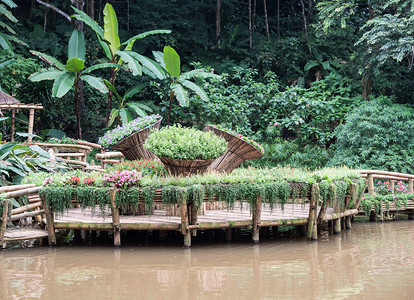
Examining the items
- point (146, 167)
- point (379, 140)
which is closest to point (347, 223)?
point (379, 140)

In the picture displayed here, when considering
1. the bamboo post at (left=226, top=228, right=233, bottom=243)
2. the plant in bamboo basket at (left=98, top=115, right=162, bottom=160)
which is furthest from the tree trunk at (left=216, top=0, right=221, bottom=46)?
the bamboo post at (left=226, top=228, right=233, bottom=243)

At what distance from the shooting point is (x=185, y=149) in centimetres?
870

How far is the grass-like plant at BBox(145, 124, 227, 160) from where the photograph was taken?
344 inches

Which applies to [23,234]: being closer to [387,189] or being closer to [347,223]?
[347,223]

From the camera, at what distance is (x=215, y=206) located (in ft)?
33.4

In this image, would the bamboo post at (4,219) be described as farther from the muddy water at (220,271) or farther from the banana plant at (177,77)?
the banana plant at (177,77)

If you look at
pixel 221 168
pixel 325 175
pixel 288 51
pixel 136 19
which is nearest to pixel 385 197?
pixel 325 175

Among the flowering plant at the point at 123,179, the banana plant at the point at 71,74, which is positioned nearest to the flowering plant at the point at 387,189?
the flowering plant at the point at 123,179

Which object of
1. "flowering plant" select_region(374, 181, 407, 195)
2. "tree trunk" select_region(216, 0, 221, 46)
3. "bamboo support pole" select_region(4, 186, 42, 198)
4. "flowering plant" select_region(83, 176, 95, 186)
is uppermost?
"tree trunk" select_region(216, 0, 221, 46)

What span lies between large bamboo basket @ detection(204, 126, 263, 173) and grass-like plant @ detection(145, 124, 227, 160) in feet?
2.62

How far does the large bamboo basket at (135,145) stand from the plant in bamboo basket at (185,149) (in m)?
1.02

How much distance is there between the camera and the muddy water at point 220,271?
19.7ft

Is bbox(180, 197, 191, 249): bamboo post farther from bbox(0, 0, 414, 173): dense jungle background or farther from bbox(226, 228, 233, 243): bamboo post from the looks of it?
bbox(0, 0, 414, 173): dense jungle background

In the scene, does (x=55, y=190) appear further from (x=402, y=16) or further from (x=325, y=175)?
(x=402, y=16)
